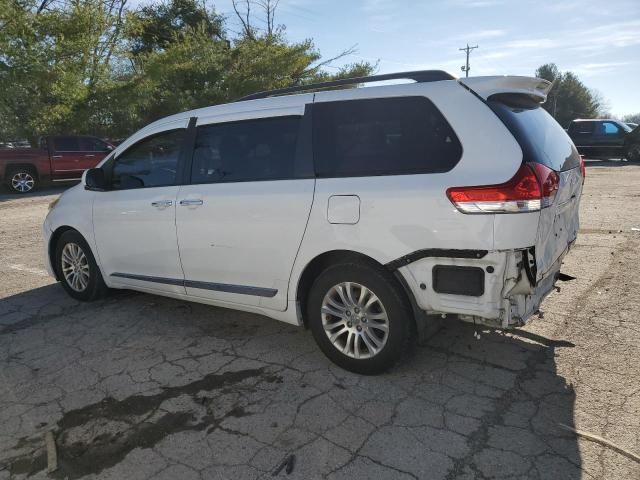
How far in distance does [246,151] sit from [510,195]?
6.28ft

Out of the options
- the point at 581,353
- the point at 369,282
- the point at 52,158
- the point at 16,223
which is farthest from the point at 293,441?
the point at 52,158

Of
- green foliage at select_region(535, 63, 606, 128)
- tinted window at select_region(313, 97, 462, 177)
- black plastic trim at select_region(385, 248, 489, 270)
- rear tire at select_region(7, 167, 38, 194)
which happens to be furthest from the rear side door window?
green foliage at select_region(535, 63, 606, 128)

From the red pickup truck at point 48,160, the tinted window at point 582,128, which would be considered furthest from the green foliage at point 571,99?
the red pickup truck at point 48,160

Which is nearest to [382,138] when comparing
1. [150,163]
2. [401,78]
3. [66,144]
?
[401,78]

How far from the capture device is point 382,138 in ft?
10.6

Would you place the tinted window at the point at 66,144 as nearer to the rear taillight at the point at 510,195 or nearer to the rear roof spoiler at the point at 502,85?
the rear roof spoiler at the point at 502,85

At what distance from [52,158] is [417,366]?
16.2m

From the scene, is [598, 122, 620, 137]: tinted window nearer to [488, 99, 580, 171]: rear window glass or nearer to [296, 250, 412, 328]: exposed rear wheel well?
[488, 99, 580, 171]: rear window glass

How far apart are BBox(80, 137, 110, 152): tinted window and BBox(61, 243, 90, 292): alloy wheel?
43.8ft

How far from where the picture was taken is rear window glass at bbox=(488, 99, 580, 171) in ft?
9.69

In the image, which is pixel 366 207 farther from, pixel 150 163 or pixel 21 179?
pixel 21 179

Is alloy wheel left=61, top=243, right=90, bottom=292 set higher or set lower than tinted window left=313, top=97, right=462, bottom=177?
lower

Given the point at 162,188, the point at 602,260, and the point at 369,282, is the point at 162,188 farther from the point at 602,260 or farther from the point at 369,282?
the point at 602,260

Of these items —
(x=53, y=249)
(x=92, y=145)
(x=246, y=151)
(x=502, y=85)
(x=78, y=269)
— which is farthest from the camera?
(x=92, y=145)
